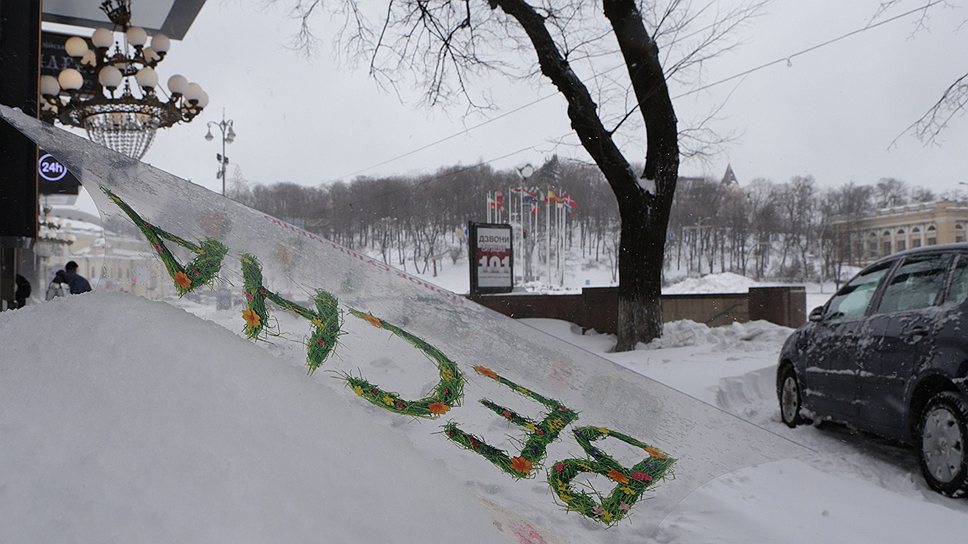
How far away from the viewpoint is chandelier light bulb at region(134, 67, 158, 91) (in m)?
9.31

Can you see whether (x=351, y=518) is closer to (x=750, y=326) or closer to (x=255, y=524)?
(x=255, y=524)

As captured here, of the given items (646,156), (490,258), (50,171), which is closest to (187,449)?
(646,156)

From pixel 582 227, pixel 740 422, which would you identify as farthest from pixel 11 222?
pixel 582 227

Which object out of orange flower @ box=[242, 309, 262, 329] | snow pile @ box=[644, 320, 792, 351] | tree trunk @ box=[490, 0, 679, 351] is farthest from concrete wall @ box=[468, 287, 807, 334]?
orange flower @ box=[242, 309, 262, 329]

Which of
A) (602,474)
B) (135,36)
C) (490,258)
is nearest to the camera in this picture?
(602,474)

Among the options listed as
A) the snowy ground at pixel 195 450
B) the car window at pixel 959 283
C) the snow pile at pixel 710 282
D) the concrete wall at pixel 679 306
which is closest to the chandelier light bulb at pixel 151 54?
the snowy ground at pixel 195 450

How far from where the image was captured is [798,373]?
6.10 meters

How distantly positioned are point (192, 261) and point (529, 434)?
1.35 meters

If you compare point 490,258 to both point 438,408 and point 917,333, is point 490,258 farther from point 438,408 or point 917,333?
point 438,408

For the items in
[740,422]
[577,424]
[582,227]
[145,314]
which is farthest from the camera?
[582,227]

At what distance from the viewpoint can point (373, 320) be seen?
7.86 feet

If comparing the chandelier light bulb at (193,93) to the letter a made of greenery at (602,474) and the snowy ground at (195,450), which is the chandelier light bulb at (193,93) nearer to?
the snowy ground at (195,450)

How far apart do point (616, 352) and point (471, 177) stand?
3172 centimetres

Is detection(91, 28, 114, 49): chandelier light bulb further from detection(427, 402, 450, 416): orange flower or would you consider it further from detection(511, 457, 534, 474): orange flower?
detection(511, 457, 534, 474): orange flower
